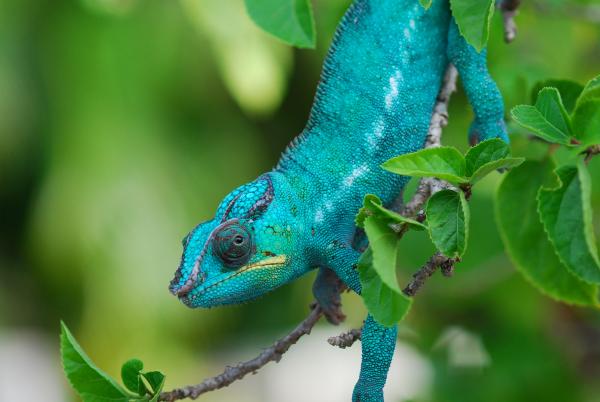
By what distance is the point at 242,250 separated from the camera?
1546 millimetres

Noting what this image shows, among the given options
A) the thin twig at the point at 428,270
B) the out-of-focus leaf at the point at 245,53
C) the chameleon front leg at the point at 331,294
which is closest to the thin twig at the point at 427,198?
the thin twig at the point at 428,270

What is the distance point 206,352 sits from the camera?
6.52 meters

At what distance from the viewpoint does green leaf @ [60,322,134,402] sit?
143 centimetres

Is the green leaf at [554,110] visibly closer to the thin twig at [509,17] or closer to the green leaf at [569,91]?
the green leaf at [569,91]

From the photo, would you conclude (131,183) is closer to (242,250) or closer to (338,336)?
(242,250)

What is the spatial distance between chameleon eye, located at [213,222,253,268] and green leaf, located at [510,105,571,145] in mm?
557

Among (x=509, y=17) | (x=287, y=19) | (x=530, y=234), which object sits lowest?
(x=530, y=234)

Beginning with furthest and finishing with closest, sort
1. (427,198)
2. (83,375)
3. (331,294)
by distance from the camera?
(331,294) < (427,198) < (83,375)

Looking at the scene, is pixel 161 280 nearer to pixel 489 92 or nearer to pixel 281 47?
pixel 281 47

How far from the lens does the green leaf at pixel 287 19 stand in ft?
4.93

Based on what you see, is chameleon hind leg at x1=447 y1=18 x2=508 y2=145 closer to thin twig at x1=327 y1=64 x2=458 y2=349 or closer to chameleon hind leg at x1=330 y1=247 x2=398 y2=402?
thin twig at x1=327 y1=64 x2=458 y2=349

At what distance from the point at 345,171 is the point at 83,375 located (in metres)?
0.64

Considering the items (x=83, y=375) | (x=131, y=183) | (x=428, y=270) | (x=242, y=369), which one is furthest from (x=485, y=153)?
(x=131, y=183)

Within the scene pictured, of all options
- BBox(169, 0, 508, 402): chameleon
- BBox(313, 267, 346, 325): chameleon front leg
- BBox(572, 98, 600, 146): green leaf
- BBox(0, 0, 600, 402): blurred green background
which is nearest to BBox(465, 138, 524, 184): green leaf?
BBox(572, 98, 600, 146): green leaf
